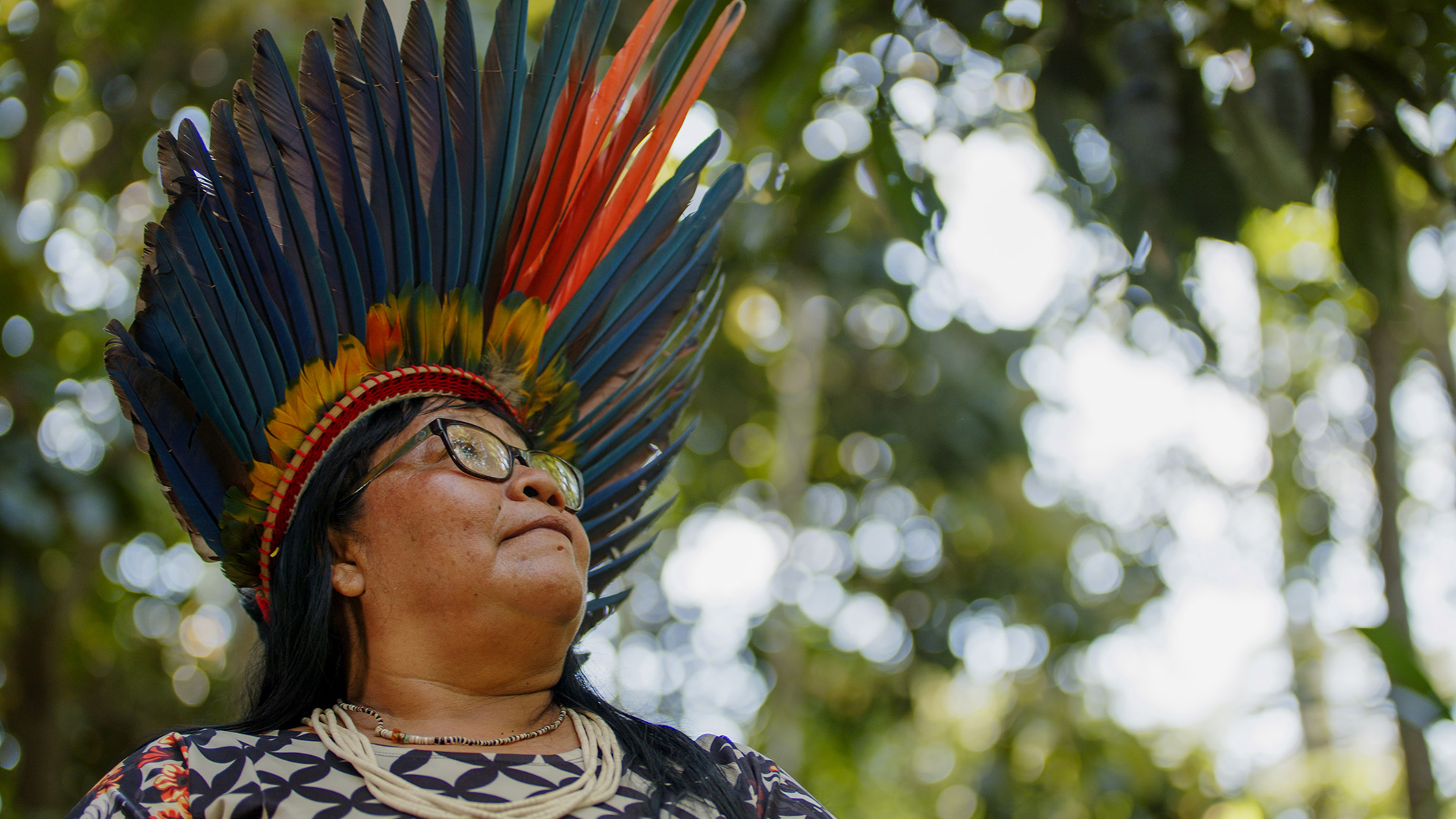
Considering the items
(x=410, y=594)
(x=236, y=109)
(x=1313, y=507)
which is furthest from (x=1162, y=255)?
(x=1313, y=507)

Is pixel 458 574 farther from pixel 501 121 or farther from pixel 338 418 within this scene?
pixel 501 121

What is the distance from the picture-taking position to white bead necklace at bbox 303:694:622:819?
63.7 inches

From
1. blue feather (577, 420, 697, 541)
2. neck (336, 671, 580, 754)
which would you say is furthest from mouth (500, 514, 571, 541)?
blue feather (577, 420, 697, 541)

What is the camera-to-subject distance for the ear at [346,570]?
194 cm

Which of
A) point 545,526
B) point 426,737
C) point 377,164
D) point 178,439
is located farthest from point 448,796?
point 377,164

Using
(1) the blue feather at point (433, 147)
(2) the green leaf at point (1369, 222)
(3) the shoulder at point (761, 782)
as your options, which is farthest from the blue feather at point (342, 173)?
(2) the green leaf at point (1369, 222)

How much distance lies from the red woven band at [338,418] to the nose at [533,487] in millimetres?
226

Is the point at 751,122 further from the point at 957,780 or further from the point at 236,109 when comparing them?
the point at 957,780

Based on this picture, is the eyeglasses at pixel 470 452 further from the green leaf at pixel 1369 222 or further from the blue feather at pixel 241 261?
the green leaf at pixel 1369 222

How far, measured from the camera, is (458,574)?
1834 millimetres

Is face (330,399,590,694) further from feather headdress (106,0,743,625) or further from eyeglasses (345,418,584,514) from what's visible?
feather headdress (106,0,743,625)

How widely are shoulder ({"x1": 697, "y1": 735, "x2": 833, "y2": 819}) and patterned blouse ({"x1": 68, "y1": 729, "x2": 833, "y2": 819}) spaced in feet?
0.20

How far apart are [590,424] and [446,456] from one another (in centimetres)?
49

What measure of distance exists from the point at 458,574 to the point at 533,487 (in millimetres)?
215
